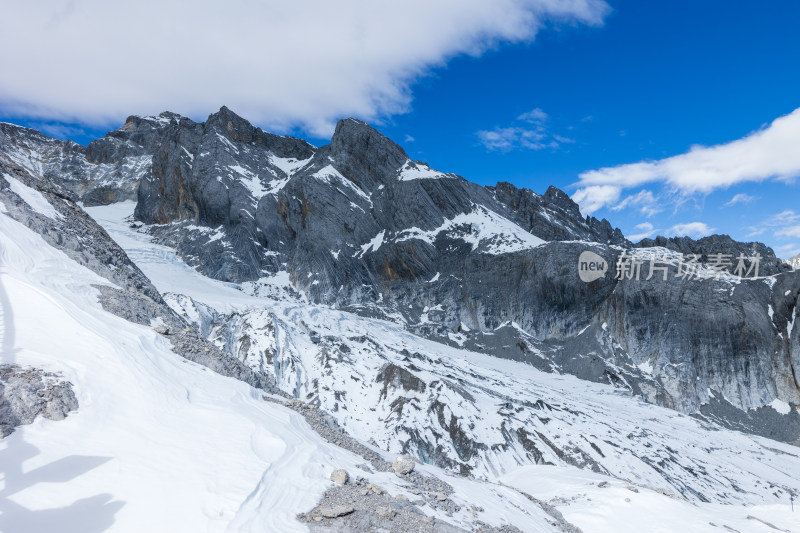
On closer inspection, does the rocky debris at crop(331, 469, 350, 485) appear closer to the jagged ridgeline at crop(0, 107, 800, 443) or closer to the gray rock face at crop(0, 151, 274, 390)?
the gray rock face at crop(0, 151, 274, 390)

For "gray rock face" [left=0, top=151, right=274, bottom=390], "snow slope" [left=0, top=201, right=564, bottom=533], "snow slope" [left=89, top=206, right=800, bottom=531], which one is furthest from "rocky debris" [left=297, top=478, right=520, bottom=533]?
"snow slope" [left=89, top=206, right=800, bottom=531]

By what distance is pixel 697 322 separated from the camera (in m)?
77.2

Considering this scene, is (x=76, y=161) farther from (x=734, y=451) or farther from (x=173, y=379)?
(x=734, y=451)

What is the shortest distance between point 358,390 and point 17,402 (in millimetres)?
42981

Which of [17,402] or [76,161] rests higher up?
[76,161]

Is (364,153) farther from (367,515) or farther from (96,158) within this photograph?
(367,515)

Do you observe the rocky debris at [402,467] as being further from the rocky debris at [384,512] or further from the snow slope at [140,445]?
the rocky debris at [384,512]

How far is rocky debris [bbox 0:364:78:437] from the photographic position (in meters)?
8.85

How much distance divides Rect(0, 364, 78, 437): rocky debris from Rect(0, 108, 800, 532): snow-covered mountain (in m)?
0.10

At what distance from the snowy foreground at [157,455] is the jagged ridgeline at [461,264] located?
125 feet

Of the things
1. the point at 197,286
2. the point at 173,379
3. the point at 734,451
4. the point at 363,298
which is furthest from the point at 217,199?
the point at 734,451

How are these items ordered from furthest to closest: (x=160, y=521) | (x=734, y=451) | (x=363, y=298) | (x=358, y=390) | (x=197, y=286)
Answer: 1. (x=363, y=298)
2. (x=197, y=286)
3. (x=734, y=451)
4. (x=358, y=390)
5. (x=160, y=521)

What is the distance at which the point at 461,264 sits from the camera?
10112cm

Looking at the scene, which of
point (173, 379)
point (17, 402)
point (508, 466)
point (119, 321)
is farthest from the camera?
point (508, 466)
